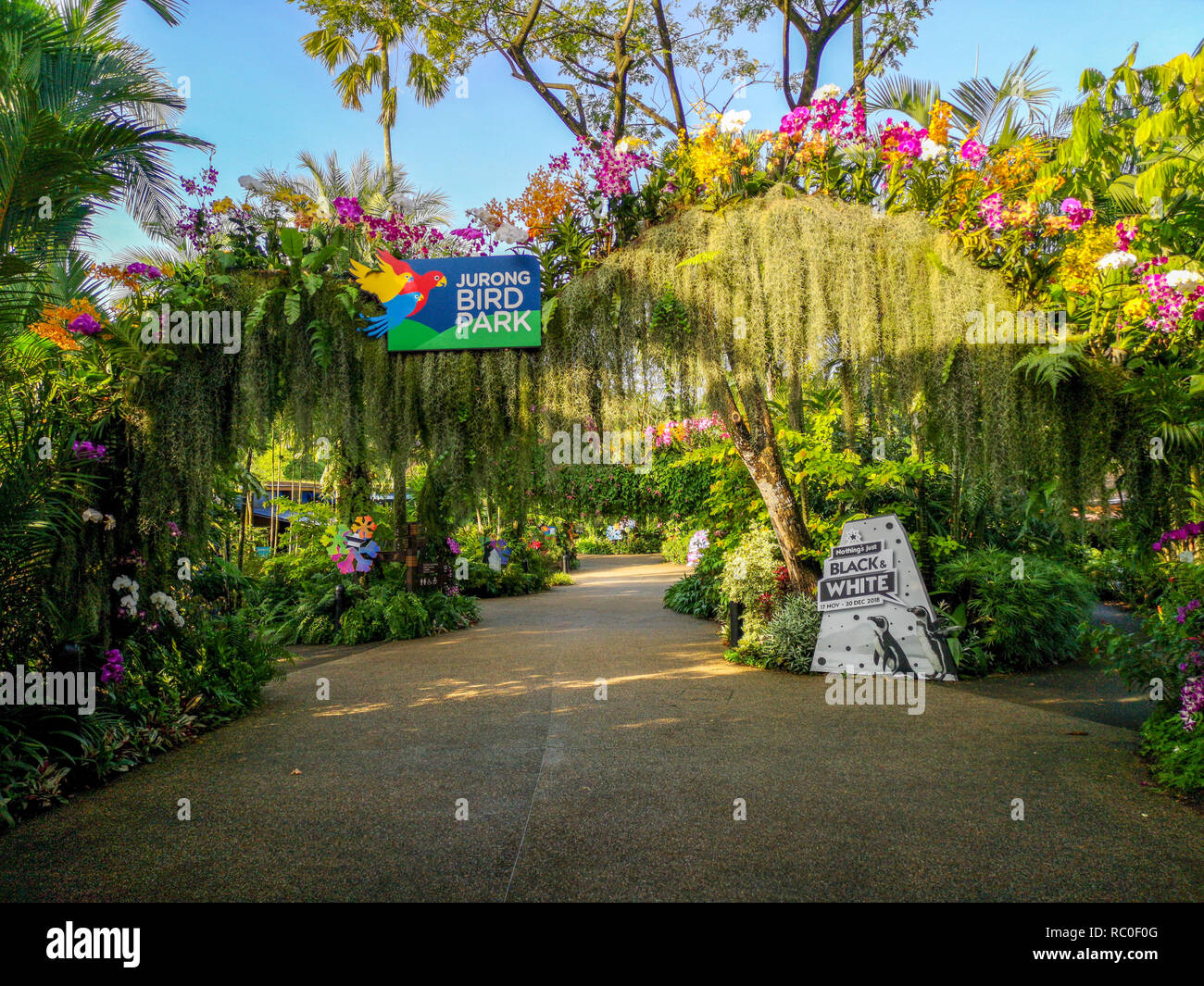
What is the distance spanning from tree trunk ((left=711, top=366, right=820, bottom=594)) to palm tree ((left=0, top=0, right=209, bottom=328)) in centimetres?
528

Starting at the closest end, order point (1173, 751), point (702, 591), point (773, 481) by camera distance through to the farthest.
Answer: point (1173, 751) → point (773, 481) → point (702, 591)

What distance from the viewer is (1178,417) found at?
393cm

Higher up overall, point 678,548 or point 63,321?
point 63,321

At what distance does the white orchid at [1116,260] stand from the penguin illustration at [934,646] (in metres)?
3.65

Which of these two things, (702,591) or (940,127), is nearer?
(940,127)

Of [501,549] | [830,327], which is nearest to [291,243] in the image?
[830,327]

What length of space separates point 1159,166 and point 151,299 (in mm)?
6091

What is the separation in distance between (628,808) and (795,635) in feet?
13.7

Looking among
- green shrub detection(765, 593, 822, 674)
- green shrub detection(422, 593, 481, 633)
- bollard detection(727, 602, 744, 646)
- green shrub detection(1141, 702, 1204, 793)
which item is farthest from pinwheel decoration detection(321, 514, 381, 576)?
green shrub detection(1141, 702, 1204, 793)

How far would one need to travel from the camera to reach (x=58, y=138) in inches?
157

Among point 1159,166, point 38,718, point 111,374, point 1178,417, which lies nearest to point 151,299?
point 111,374

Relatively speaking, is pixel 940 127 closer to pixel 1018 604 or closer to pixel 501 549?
pixel 1018 604

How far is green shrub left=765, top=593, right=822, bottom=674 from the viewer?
7.36 m
